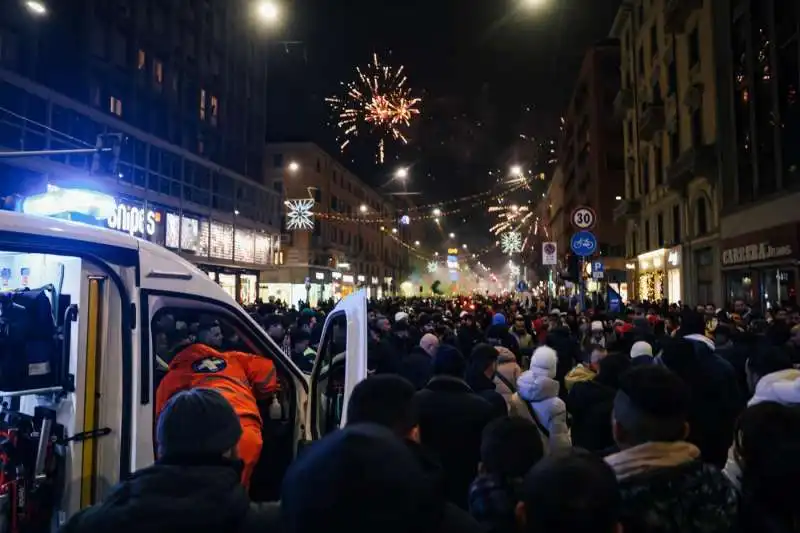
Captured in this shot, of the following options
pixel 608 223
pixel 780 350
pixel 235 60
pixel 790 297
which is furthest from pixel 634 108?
pixel 780 350

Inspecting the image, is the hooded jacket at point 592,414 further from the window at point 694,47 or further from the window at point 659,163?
the window at point 659,163

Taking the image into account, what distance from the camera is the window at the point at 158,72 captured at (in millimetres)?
33219

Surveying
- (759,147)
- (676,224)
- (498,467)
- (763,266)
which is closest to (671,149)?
(676,224)

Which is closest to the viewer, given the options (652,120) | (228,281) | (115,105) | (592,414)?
(592,414)

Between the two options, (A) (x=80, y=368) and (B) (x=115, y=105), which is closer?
(A) (x=80, y=368)

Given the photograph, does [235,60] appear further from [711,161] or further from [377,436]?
[377,436]

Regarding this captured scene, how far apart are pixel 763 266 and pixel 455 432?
19.8m

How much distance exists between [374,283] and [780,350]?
7806 cm

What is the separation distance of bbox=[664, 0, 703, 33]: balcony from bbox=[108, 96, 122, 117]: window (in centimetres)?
2476

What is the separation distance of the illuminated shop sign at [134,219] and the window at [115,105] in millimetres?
7321

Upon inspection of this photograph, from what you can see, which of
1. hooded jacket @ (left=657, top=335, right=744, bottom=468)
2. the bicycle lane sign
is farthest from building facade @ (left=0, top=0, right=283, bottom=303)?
hooded jacket @ (left=657, top=335, right=744, bottom=468)

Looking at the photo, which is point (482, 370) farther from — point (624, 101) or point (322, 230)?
point (322, 230)

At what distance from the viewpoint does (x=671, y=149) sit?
102 feet

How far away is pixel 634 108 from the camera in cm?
3884
